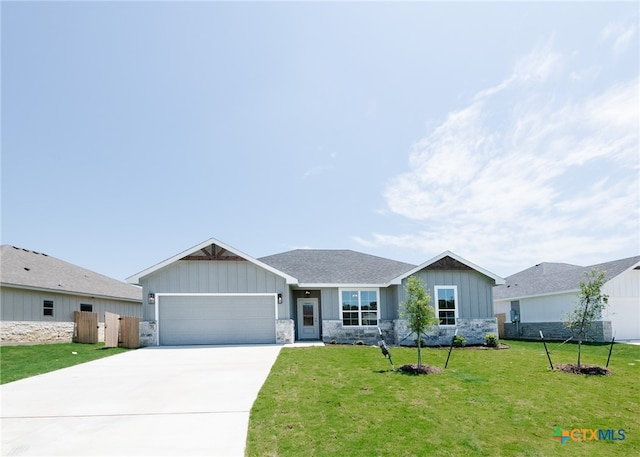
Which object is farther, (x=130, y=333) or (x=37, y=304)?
(x=37, y=304)

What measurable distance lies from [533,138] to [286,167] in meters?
10.3

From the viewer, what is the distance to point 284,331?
17219 millimetres

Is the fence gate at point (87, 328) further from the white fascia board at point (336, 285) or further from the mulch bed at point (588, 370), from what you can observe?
the mulch bed at point (588, 370)

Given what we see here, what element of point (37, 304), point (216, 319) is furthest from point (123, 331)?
point (37, 304)

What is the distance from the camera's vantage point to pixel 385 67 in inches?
557

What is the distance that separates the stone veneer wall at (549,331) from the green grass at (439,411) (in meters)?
10.1

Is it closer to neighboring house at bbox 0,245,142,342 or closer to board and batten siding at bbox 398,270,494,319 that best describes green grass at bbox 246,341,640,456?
board and batten siding at bbox 398,270,494,319

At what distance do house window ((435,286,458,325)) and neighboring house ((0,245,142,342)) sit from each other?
18.4 meters

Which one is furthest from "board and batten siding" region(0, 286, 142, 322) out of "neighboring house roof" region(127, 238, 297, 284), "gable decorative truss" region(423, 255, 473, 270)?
"gable decorative truss" region(423, 255, 473, 270)

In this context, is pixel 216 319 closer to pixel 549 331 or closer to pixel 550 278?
pixel 549 331

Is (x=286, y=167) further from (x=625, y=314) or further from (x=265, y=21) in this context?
(x=625, y=314)

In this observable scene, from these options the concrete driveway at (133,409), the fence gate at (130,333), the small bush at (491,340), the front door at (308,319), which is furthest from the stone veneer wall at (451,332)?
the fence gate at (130,333)

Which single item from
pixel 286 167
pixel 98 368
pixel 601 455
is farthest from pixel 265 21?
pixel 601 455

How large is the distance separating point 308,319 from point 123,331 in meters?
8.21
